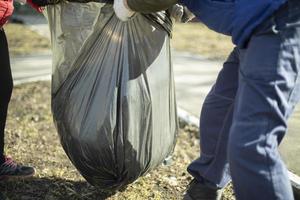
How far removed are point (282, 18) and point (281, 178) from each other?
52 centimetres

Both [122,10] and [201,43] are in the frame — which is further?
[201,43]

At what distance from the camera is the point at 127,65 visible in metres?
2.26

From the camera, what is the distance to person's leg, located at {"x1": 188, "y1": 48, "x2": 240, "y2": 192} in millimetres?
2316

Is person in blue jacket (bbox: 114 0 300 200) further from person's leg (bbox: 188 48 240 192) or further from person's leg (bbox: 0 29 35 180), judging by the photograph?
person's leg (bbox: 0 29 35 180)

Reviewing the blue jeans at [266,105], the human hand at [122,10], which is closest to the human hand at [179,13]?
the human hand at [122,10]

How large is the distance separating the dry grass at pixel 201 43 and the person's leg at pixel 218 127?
484 cm

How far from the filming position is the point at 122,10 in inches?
83.4

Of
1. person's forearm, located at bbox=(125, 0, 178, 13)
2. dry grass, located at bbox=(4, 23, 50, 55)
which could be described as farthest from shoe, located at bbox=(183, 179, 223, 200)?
dry grass, located at bbox=(4, 23, 50, 55)

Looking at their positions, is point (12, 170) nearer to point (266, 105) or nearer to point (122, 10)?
point (122, 10)

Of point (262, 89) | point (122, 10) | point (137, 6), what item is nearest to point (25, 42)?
point (122, 10)

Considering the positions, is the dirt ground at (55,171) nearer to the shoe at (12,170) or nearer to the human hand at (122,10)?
the shoe at (12,170)

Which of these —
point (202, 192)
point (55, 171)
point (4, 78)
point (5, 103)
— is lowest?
point (55, 171)

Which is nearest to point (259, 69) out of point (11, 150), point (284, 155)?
point (284, 155)

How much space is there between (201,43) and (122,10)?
21.5ft
